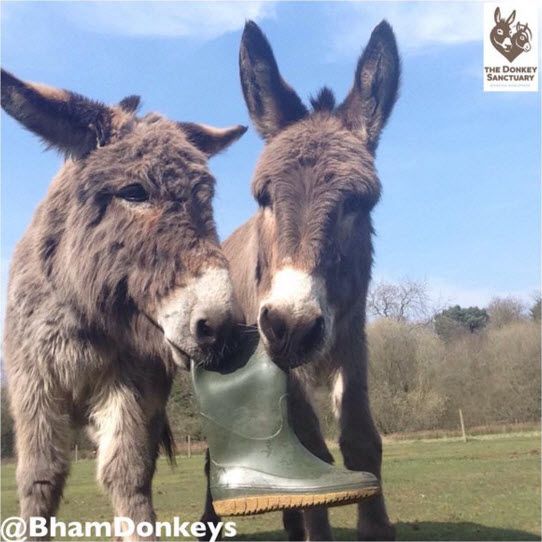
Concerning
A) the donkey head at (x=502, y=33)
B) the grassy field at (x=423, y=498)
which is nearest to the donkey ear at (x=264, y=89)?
the donkey head at (x=502, y=33)

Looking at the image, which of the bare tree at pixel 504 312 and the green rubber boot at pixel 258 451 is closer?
the green rubber boot at pixel 258 451

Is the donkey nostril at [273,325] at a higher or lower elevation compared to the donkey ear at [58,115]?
lower

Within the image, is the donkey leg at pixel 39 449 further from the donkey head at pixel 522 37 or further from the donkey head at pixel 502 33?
the donkey head at pixel 522 37

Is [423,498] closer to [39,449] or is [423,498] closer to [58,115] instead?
[39,449]

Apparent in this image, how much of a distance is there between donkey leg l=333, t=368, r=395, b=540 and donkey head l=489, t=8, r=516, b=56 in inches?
93.1

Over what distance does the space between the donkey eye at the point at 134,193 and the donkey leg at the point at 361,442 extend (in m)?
1.42

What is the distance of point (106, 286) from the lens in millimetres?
3094

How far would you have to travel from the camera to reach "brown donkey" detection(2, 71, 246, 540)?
292 centimetres

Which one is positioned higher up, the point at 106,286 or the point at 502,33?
the point at 502,33

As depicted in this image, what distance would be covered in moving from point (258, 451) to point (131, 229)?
115 centimetres

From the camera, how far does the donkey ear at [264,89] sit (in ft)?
10.5

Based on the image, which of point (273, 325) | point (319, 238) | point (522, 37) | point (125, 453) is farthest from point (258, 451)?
point (522, 37)

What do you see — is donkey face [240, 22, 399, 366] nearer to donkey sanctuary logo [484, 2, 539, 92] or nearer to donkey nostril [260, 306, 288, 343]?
donkey nostril [260, 306, 288, 343]

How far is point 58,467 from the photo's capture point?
10.8 ft
